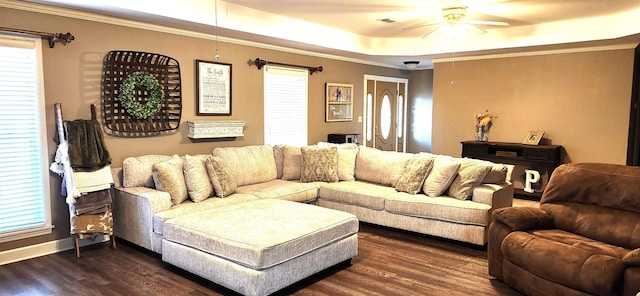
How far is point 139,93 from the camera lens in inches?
180

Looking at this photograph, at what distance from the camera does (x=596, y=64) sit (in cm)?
604

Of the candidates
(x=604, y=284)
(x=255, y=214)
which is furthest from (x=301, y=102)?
(x=604, y=284)

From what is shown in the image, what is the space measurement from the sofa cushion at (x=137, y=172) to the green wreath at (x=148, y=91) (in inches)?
20.1

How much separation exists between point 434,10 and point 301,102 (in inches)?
97.2

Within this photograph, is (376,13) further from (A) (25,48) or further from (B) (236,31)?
(A) (25,48)

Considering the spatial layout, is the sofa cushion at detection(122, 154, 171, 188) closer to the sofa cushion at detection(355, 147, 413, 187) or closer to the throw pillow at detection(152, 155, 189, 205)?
the throw pillow at detection(152, 155, 189, 205)

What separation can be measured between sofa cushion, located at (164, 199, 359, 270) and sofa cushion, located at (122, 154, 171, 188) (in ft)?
2.88

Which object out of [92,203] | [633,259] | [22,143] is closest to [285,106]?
[92,203]

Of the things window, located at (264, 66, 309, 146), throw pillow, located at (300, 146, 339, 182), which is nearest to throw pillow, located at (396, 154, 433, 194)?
throw pillow, located at (300, 146, 339, 182)

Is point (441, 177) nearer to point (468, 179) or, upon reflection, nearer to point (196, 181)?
point (468, 179)

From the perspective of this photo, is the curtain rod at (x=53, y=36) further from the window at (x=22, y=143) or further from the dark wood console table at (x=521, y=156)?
the dark wood console table at (x=521, y=156)

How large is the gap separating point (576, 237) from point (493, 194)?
3.54ft

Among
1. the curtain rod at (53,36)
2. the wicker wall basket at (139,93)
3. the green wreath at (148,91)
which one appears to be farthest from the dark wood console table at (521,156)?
the curtain rod at (53,36)

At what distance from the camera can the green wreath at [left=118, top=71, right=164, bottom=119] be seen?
440 cm
